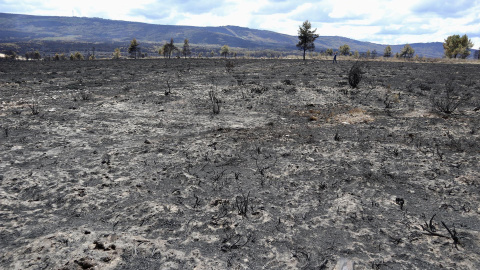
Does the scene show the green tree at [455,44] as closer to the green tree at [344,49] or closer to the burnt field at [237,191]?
the green tree at [344,49]

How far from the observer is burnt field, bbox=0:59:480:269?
A: 3.63m

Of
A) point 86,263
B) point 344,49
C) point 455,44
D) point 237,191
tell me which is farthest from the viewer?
point 344,49

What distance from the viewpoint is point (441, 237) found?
3.91 metres

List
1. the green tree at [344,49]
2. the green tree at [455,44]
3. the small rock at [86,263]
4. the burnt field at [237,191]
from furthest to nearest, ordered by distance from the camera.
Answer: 1. the green tree at [344,49]
2. the green tree at [455,44]
3. the burnt field at [237,191]
4. the small rock at [86,263]

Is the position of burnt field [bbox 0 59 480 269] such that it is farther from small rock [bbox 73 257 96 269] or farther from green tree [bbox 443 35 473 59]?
green tree [bbox 443 35 473 59]

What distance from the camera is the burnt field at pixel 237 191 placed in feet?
11.9

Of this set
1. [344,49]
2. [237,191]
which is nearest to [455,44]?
[344,49]

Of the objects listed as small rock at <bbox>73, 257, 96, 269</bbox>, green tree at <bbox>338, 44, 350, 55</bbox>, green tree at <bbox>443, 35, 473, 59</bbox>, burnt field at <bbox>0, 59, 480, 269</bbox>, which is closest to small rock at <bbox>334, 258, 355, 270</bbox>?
burnt field at <bbox>0, 59, 480, 269</bbox>

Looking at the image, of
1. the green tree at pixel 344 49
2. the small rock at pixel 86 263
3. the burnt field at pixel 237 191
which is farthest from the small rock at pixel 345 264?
the green tree at pixel 344 49

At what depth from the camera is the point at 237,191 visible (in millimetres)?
5223

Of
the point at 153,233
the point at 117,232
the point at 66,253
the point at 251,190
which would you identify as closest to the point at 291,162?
the point at 251,190

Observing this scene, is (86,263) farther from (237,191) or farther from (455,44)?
(455,44)

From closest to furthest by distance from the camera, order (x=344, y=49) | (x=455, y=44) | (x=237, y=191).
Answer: (x=237, y=191)
(x=455, y=44)
(x=344, y=49)

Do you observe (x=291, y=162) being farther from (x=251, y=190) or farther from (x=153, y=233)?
(x=153, y=233)
